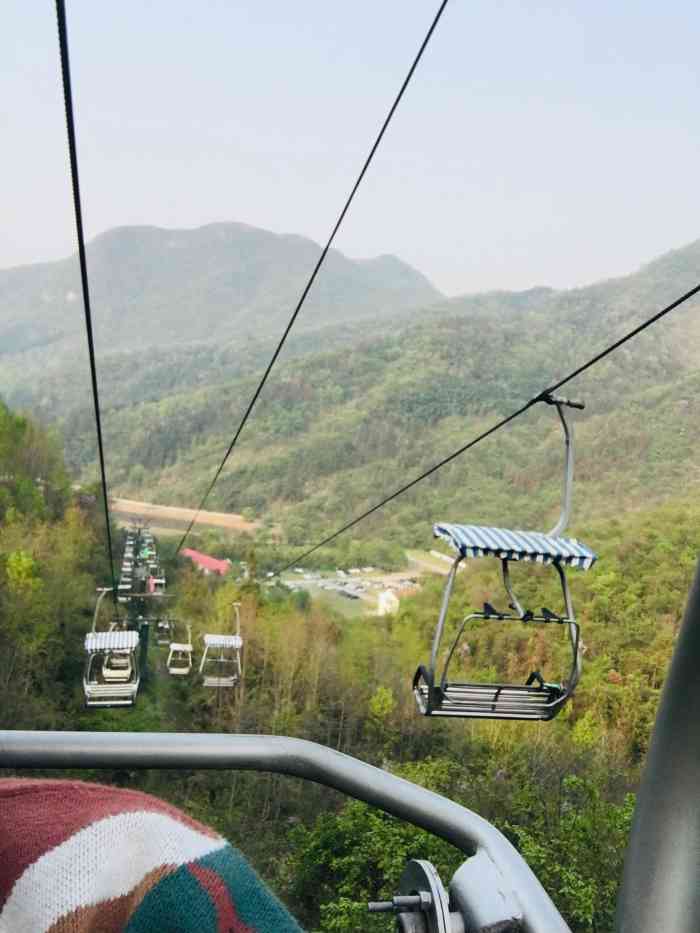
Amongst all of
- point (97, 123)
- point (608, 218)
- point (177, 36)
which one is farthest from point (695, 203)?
point (97, 123)

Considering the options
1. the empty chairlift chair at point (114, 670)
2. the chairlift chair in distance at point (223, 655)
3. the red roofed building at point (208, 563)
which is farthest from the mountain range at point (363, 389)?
the empty chairlift chair at point (114, 670)

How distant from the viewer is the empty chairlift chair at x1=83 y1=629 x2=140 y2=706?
706 centimetres

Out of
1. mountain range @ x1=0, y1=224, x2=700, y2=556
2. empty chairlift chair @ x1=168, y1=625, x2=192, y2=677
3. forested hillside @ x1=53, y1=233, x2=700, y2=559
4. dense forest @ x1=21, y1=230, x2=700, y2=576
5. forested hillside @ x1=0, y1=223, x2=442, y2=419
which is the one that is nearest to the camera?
empty chairlift chair @ x1=168, y1=625, x2=192, y2=677

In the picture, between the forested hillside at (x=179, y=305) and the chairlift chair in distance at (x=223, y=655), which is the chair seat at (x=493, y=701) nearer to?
the chairlift chair in distance at (x=223, y=655)

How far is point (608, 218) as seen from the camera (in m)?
50.0

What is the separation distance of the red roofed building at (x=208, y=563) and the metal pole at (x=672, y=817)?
92.1 ft

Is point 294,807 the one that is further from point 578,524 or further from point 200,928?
point 200,928

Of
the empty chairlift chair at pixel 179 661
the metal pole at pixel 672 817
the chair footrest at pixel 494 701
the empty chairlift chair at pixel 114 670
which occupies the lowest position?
the empty chairlift chair at pixel 179 661

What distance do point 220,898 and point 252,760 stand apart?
19 centimetres

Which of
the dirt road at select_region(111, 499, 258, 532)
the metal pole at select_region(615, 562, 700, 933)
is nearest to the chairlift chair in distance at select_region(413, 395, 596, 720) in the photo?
the metal pole at select_region(615, 562, 700, 933)

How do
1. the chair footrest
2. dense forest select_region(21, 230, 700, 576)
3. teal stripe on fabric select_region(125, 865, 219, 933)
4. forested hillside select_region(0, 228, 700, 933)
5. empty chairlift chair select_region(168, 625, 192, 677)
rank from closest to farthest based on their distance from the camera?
teal stripe on fabric select_region(125, 865, 219, 933) < the chair footrest < empty chairlift chair select_region(168, 625, 192, 677) < forested hillside select_region(0, 228, 700, 933) < dense forest select_region(21, 230, 700, 576)

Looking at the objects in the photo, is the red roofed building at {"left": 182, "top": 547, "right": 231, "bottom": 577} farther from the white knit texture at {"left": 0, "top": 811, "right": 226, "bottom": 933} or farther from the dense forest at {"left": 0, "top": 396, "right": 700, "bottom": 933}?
the white knit texture at {"left": 0, "top": 811, "right": 226, "bottom": 933}

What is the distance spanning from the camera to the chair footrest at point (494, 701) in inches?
79.0

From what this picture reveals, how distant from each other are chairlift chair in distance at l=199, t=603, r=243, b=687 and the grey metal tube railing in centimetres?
1158
